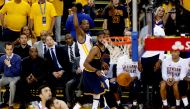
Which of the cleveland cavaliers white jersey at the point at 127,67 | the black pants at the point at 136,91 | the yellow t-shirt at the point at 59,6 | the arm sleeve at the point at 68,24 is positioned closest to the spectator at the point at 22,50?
the arm sleeve at the point at 68,24

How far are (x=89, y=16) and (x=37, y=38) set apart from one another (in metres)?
1.44

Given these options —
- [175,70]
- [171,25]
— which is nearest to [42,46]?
Result: [171,25]

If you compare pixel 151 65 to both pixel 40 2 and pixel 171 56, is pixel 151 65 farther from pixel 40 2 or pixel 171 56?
pixel 40 2

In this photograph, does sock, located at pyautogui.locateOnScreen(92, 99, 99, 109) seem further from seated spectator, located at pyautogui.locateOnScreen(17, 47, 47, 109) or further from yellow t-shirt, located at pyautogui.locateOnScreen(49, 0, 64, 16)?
yellow t-shirt, located at pyautogui.locateOnScreen(49, 0, 64, 16)

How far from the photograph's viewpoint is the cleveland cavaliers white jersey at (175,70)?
1485 cm

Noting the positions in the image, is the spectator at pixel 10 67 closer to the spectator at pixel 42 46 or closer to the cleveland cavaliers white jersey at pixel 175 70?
the spectator at pixel 42 46

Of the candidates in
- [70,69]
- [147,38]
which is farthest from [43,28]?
[147,38]

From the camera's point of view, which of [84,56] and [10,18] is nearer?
[84,56]

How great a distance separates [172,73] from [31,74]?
10.3 feet

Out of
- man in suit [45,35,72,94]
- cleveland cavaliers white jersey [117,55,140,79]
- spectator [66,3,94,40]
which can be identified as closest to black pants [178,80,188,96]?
cleveland cavaliers white jersey [117,55,140,79]

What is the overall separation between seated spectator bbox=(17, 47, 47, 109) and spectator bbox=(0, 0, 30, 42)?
55.2 inches

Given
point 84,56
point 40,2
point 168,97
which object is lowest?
point 168,97

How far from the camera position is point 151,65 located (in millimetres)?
15273

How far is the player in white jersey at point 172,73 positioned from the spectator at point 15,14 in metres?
3.72
